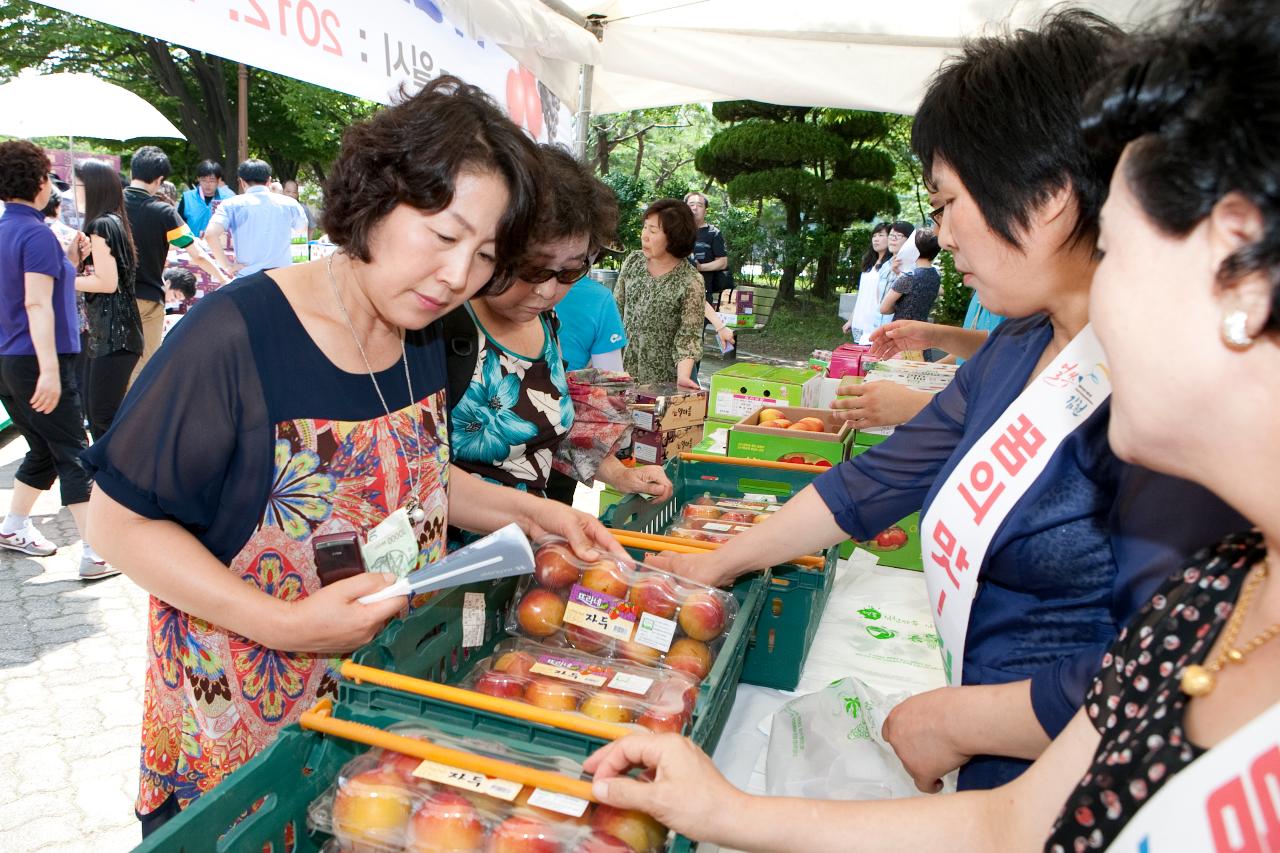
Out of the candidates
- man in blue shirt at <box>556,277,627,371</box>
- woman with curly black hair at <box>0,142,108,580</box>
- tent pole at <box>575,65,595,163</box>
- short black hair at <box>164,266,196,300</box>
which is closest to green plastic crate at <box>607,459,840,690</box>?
man in blue shirt at <box>556,277,627,371</box>

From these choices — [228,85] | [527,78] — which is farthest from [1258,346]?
[228,85]

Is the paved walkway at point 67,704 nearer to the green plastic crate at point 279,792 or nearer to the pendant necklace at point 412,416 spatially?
the pendant necklace at point 412,416

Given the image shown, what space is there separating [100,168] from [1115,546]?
5587mm

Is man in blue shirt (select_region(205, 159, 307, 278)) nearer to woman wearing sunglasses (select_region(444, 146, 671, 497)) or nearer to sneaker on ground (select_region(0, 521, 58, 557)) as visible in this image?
sneaker on ground (select_region(0, 521, 58, 557))

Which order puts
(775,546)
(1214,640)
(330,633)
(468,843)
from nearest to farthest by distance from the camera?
(1214,640)
(468,843)
(330,633)
(775,546)

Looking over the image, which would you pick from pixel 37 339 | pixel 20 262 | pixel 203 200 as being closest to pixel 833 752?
pixel 37 339

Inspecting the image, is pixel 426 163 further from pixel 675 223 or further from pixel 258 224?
pixel 258 224

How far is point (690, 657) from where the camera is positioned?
1.56 metres

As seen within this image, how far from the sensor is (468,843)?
3.51 feet

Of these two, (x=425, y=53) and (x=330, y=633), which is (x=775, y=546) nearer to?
(x=330, y=633)

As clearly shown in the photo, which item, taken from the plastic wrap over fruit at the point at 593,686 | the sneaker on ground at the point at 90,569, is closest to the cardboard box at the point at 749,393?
the plastic wrap over fruit at the point at 593,686

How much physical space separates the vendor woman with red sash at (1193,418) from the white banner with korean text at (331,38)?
4.86 feet

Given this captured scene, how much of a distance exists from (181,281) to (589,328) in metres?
6.87

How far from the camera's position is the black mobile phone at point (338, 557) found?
1420mm
